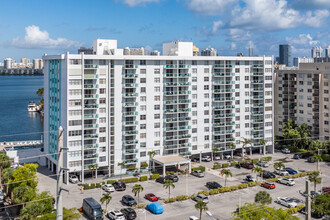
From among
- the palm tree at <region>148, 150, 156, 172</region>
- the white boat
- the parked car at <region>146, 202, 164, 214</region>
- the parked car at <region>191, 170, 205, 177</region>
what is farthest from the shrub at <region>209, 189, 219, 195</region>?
the white boat

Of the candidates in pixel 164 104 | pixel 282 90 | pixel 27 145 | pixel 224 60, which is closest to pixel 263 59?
pixel 224 60

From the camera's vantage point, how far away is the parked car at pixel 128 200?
5213 cm

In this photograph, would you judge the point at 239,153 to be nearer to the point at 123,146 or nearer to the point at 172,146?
the point at 172,146

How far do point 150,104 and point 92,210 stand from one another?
2848 cm

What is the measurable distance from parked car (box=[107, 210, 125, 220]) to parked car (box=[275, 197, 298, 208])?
2337 cm

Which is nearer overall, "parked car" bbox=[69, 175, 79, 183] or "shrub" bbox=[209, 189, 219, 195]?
"shrub" bbox=[209, 189, 219, 195]

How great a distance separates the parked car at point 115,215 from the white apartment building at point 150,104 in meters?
18.1

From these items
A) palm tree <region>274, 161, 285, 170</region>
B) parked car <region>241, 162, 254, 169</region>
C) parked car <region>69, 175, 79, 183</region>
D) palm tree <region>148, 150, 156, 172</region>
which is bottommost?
parked car <region>69, 175, 79, 183</region>

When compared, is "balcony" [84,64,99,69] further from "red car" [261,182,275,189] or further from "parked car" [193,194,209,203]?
"red car" [261,182,275,189]

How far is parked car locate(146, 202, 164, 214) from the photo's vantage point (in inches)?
1940

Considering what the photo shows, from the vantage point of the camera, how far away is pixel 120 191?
59.5 metres

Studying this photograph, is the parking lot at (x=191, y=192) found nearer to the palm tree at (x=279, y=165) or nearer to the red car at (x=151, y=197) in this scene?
the red car at (x=151, y=197)

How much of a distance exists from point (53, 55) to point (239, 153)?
4623cm

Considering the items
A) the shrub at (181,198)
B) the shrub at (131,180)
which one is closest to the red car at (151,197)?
the shrub at (181,198)
